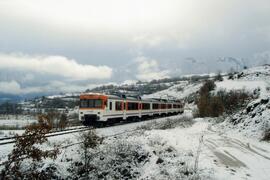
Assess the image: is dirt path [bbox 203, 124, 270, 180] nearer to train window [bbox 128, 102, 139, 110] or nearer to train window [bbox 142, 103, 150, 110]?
train window [bbox 128, 102, 139, 110]

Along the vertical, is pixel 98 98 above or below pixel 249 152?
above

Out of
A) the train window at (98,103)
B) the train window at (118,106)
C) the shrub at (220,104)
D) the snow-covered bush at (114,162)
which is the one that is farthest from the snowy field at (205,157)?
the shrub at (220,104)

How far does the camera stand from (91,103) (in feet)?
94.9

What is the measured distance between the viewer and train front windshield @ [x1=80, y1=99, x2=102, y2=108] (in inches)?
1123

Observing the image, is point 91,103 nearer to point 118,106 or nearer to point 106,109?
point 106,109

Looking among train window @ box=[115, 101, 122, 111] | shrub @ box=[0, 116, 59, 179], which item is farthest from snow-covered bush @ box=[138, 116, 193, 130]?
shrub @ box=[0, 116, 59, 179]

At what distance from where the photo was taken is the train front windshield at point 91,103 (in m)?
28.5

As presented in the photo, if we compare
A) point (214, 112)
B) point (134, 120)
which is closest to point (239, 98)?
point (214, 112)

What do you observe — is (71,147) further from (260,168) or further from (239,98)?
(239,98)

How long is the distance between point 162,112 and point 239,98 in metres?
16.7

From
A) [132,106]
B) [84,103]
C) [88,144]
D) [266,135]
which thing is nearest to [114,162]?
[88,144]

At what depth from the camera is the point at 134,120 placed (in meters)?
38.4

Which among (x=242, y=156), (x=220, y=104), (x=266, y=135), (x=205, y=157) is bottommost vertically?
(x=242, y=156)

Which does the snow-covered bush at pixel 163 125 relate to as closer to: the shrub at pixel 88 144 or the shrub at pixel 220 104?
the shrub at pixel 220 104
